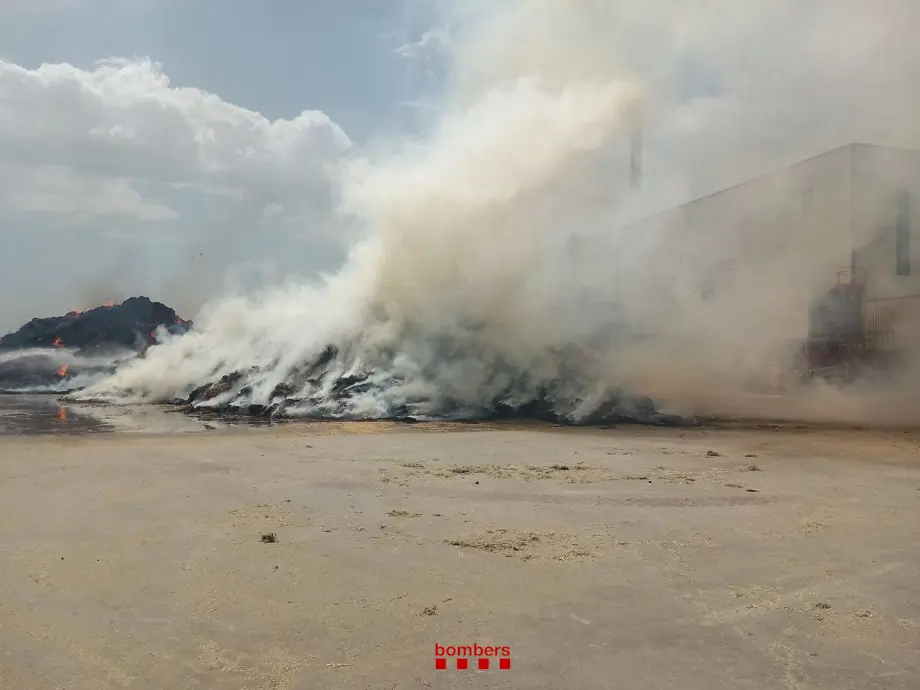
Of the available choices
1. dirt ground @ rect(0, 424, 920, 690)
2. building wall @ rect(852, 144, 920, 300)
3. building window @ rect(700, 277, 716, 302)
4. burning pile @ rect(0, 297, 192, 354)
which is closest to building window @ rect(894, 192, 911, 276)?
building wall @ rect(852, 144, 920, 300)

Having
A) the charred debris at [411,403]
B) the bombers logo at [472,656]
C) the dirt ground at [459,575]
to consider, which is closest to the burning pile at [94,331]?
the charred debris at [411,403]

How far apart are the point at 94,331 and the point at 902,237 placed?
182 ft

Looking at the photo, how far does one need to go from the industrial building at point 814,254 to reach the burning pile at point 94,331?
1586 inches

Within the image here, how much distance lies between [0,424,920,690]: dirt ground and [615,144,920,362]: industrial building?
1539cm

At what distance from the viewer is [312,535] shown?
18.8ft

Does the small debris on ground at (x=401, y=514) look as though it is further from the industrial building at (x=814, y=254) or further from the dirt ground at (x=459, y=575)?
the industrial building at (x=814, y=254)

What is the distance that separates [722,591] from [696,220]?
29252mm

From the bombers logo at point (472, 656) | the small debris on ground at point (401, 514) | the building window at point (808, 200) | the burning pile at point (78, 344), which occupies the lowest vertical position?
the bombers logo at point (472, 656)

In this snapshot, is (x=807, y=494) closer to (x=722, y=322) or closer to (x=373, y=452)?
(x=373, y=452)

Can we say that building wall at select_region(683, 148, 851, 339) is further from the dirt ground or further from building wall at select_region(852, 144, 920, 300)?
the dirt ground

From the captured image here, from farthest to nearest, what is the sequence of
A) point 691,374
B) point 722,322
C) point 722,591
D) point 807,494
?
1. point 722,322
2. point 691,374
3. point 807,494
4. point 722,591

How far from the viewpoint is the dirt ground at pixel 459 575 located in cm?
339

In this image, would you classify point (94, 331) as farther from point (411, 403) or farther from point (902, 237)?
point (902, 237)

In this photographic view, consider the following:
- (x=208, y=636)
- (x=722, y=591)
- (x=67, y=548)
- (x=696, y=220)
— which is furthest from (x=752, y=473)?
(x=696, y=220)
